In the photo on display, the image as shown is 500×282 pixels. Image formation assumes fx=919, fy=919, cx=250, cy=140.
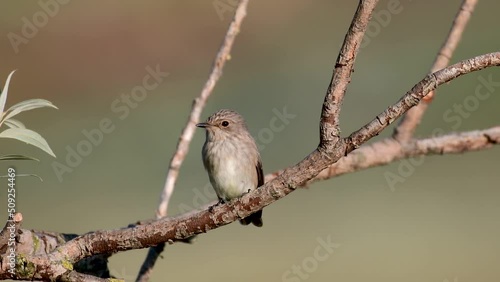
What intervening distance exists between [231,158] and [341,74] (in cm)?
224

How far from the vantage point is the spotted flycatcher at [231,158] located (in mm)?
5465

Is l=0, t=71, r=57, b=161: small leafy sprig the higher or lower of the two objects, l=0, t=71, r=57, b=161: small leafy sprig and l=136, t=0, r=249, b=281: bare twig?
the lower

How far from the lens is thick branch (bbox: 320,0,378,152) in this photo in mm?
3330

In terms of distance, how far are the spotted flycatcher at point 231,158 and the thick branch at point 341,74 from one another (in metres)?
1.97

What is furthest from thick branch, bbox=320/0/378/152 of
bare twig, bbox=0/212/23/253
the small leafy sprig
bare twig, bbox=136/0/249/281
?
bare twig, bbox=136/0/249/281

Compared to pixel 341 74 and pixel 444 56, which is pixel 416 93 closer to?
pixel 341 74

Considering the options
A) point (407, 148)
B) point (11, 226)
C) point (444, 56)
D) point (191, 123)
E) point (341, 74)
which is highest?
point (444, 56)

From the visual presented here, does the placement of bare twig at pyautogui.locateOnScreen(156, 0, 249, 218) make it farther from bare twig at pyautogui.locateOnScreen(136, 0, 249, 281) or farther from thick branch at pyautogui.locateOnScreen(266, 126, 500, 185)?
thick branch at pyautogui.locateOnScreen(266, 126, 500, 185)

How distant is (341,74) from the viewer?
3391mm

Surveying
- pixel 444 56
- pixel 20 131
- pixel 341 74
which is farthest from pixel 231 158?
pixel 20 131

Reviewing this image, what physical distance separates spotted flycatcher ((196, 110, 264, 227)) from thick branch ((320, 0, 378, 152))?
1966 millimetres

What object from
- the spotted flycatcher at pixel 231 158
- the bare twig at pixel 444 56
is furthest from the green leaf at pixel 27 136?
the bare twig at pixel 444 56

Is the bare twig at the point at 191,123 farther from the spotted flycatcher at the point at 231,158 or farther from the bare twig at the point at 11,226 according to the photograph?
the bare twig at the point at 11,226

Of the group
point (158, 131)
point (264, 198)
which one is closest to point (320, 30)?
point (158, 131)
